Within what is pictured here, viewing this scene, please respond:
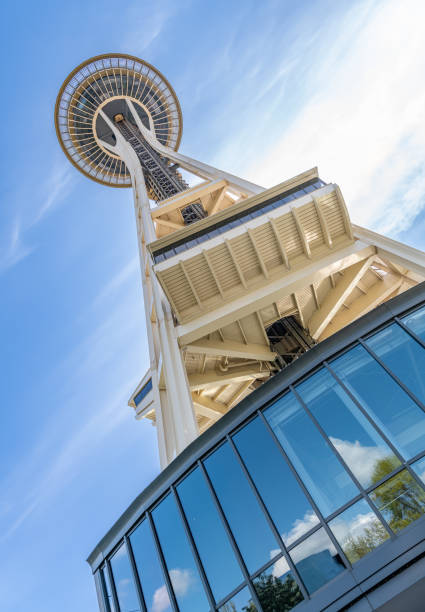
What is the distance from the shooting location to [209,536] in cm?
959

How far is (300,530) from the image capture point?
845 cm

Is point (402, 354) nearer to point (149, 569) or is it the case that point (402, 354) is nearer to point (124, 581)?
point (149, 569)

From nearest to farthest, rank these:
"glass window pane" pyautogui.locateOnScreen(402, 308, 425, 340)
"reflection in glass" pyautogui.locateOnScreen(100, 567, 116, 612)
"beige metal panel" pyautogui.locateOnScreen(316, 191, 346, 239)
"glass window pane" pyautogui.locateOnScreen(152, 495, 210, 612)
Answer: "glass window pane" pyautogui.locateOnScreen(152, 495, 210, 612), "glass window pane" pyautogui.locateOnScreen(402, 308, 425, 340), "reflection in glass" pyautogui.locateOnScreen(100, 567, 116, 612), "beige metal panel" pyautogui.locateOnScreen(316, 191, 346, 239)

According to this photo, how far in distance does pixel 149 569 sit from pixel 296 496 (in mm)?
4273

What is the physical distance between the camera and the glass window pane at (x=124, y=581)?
10555 mm

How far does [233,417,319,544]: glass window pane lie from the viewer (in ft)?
28.1

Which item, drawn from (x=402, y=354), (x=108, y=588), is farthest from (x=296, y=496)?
(x=108, y=588)

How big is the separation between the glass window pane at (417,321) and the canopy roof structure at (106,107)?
4476 centimetres

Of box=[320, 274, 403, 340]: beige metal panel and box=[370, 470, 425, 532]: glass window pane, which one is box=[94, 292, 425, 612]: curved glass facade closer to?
box=[370, 470, 425, 532]: glass window pane

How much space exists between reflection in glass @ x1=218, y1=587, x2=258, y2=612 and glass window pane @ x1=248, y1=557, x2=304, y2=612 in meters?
0.10

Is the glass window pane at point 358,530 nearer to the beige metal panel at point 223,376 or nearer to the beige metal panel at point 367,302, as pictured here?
the beige metal panel at point 223,376

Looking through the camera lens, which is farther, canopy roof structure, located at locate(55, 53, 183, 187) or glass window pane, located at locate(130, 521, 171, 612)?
canopy roof structure, located at locate(55, 53, 183, 187)

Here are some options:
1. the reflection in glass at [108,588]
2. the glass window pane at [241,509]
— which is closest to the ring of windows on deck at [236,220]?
the glass window pane at [241,509]

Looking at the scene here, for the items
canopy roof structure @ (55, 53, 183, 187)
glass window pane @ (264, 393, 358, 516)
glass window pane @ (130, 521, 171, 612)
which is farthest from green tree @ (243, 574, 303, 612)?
canopy roof structure @ (55, 53, 183, 187)
